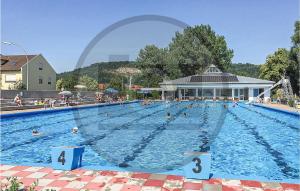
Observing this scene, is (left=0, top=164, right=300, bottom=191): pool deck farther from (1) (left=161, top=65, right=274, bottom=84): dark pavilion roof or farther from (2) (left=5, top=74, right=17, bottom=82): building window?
(1) (left=161, top=65, right=274, bottom=84): dark pavilion roof

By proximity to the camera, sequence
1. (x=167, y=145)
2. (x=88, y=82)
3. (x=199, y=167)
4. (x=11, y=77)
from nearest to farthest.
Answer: (x=199, y=167)
(x=167, y=145)
(x=11, y=77)
(x=88, y=82)

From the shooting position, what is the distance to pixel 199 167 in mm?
5926

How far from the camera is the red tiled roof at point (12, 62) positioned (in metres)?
41.8

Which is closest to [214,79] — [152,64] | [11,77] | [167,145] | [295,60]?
[295,60]

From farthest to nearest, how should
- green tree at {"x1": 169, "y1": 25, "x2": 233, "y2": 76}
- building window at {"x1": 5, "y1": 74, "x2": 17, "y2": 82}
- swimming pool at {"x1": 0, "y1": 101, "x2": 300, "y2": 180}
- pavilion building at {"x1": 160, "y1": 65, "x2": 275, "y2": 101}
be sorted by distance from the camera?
green tree at {"x1": 169, "y1": 25, "x2": 233, "y2": 76}
pavilion building at {"x1": 160, "y1": 65, "x2": 275, "y2": 101}
building window at {"x1": 5, "y1": 74, "x2": 17, "y2": 82}
swimming pool at {"x1": 0, "y1": 101, "x2": 300, "y2": 180}

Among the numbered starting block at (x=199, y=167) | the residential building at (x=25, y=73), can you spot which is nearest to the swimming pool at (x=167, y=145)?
the numbered starting block at (x=199, y=167)

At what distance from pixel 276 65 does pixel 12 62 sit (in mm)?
38628

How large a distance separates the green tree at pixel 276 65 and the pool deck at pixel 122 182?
145ft

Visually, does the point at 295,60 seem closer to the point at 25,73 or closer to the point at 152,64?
the point at 152,64

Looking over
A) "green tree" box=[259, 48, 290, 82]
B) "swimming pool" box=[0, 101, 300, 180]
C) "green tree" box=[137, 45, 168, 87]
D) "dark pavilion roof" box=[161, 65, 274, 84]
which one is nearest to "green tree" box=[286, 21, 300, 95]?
"green tree" box=[259, 48, 290, 82]

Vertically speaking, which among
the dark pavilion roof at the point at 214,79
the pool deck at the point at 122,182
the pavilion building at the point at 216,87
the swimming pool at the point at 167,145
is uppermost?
the dark pavilion roof at the point at 214,79

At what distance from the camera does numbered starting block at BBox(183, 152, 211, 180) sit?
233 inches

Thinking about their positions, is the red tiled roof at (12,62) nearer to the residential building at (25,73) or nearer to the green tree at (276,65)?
the residential building at (25,73)

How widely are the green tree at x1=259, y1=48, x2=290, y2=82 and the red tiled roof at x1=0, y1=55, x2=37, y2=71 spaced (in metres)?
35.7
